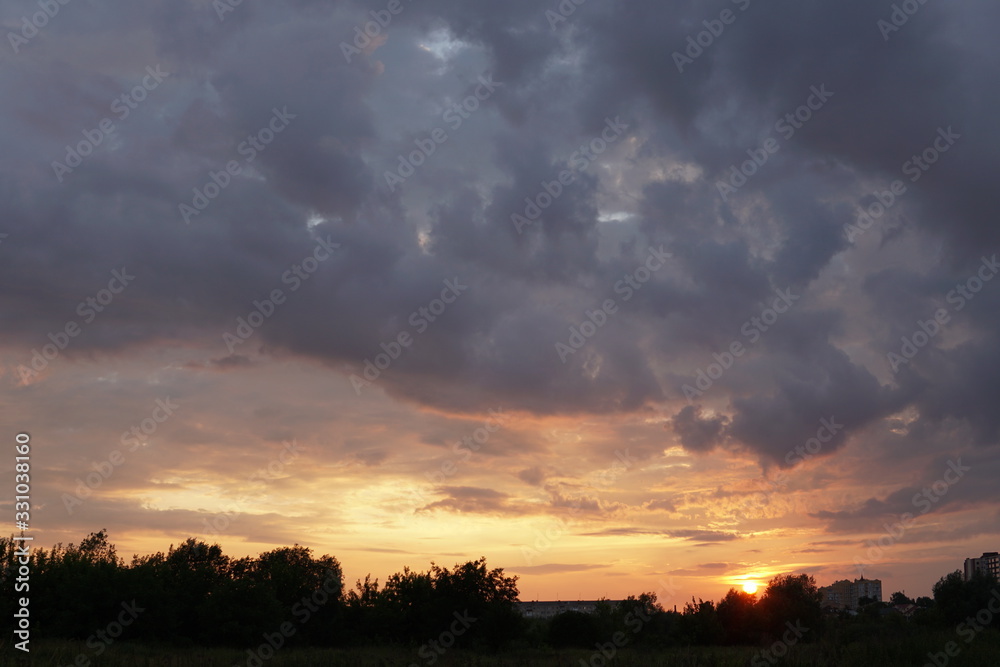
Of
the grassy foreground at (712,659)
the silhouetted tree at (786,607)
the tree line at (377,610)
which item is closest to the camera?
the grassy foreground at (712,659)

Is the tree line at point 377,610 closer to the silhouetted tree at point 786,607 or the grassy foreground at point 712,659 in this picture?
the silhouetted tree at point 786,607

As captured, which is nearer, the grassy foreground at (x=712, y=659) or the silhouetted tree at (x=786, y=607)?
the grassy foreground at (x=712, y=659)

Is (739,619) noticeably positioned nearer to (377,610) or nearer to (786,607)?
(786,607)

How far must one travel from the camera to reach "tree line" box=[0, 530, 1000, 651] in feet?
163

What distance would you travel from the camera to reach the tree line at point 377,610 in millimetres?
49781

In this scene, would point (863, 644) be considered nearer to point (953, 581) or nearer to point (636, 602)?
point (953, 581)

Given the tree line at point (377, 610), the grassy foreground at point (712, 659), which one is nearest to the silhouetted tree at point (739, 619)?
the tree line at point (377, 610)

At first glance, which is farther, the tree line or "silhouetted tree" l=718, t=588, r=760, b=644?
"silhouetted tree" l=718, t=588, r=760, b=644

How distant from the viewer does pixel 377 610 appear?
56594mm

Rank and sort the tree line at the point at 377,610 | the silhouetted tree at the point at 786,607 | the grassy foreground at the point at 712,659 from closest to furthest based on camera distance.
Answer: the grassy foreground at the point at 712,659 → the tree line at the point at 377,610 → the silhouetted tree at the point at 786,607

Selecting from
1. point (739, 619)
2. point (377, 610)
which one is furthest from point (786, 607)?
point (377, 610)

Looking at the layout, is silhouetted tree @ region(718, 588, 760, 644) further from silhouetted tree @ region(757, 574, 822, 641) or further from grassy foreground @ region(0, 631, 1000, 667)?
grassy foreground @ region(0, 631, 1000, 667)

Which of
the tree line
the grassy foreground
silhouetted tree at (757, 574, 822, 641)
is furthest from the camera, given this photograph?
silhouetted tree at (757, 574, 822, 641)

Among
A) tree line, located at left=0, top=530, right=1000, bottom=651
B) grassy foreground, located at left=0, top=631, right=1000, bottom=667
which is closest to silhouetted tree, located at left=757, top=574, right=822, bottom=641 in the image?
tree line, located at left=0, top=530, right=1000, bottom=651
